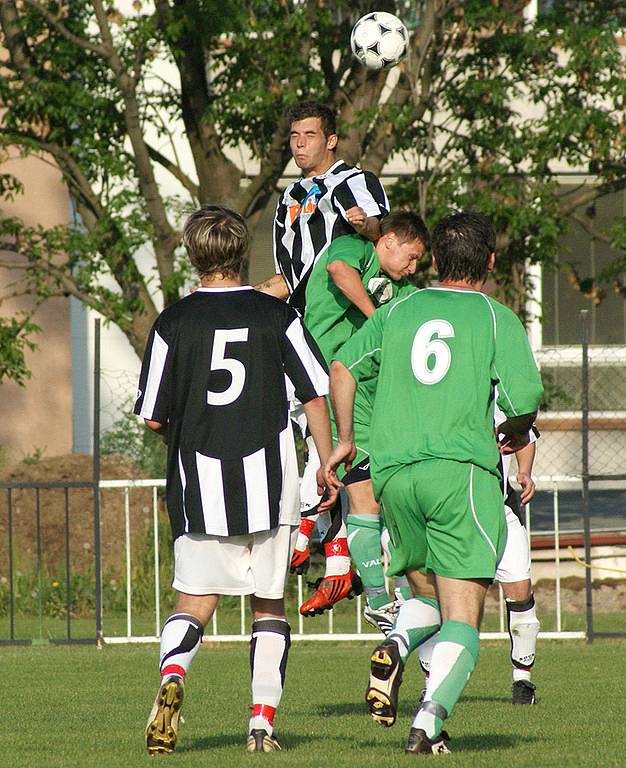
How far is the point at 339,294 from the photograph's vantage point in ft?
23.9

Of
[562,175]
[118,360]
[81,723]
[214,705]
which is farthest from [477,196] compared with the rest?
[81,723]

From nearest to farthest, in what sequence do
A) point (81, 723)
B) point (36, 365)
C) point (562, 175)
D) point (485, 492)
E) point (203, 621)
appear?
point (485, 492) < point (203, 621) < point (81, 723) < point (562, 175) < point (36, 365)

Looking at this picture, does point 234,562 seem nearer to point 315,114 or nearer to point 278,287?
point 278,287

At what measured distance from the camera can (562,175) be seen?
628 inches

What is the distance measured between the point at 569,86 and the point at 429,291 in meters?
9.21

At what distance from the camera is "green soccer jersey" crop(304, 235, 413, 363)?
7188 mm

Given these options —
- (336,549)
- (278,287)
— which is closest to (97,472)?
(278,287)

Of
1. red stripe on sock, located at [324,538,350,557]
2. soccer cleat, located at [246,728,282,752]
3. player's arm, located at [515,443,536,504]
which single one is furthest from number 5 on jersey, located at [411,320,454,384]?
red stripe on sock, located at [324,538,350,557]

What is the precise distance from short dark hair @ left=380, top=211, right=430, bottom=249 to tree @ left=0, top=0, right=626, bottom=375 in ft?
19.9

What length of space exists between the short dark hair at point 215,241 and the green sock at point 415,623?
57.8 inches

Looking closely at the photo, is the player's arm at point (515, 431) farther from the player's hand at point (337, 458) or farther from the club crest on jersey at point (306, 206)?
the club crest on jersey at point (306, 206)

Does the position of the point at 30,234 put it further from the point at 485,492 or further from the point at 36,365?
the point at 485,492

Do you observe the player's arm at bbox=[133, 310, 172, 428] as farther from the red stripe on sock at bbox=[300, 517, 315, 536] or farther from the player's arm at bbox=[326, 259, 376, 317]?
the red stripe on sock at bbox=[300, 517, 315, 536]

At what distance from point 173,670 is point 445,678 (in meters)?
1.02
